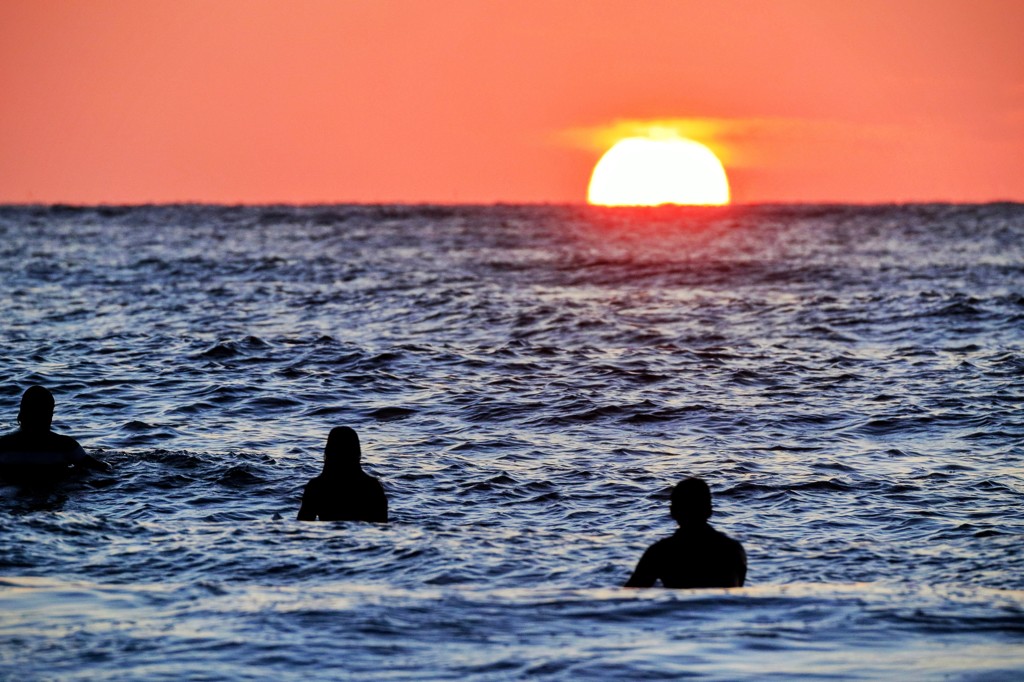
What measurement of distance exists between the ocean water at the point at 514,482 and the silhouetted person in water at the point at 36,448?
32cm

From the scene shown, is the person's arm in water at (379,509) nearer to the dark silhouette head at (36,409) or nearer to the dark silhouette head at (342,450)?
the dark silhouette head at (342,450)

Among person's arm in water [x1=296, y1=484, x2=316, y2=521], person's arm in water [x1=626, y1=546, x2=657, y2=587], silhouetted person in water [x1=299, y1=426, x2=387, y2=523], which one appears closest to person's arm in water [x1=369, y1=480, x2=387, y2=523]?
silhouetted person in water [x1=299, y1=426, x2=387, y2=523]

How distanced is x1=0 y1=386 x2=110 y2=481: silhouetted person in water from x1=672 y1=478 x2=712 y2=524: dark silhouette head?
7505 millimetres

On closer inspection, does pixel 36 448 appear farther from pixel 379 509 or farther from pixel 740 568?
pixel 740 568

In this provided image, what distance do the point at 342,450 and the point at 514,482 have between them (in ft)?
12.4

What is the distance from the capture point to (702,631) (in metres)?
8.44

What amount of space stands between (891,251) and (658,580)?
60583 millimetres

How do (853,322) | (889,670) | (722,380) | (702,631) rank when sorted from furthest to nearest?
(853,322), (722,380), (702,631), (889,670)

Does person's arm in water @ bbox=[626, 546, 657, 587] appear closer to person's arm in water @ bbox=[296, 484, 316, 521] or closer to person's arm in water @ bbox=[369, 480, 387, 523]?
person's arm in water @ bbox=[369, 480, 387, 523]

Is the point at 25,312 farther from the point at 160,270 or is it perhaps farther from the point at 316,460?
the point at 316,460

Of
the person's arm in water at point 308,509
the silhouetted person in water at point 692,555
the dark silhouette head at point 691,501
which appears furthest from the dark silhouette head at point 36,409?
the dark silhouette head at point 691,501

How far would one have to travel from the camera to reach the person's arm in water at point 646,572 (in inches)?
388

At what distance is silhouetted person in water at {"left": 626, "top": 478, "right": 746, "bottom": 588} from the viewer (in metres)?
9.75

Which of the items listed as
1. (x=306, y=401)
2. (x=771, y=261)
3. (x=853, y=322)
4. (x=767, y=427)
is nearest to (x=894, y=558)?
(x=767, y=427)
